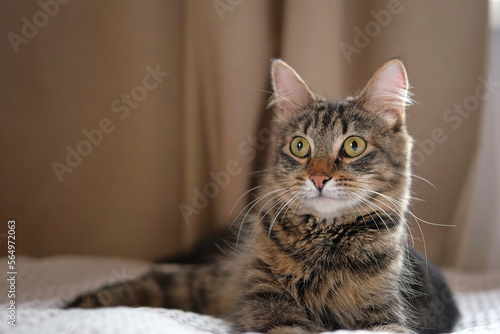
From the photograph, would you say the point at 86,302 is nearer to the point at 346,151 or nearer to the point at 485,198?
the point at 346,151

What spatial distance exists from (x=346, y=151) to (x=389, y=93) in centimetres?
26

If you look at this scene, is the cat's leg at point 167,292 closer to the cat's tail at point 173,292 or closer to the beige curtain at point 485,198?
the cat's tail at point 173,292

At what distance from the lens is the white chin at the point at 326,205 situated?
1276 mm

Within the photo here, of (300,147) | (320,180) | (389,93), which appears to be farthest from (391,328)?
(389,93)

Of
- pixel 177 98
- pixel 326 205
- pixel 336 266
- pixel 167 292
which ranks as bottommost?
pixel 167 292

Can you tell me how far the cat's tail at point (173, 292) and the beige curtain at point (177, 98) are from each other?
484 mm

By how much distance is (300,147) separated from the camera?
1.44 metres

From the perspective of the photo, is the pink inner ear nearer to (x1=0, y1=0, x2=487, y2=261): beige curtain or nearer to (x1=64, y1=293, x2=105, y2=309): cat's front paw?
(x1=0, y1=0, x2=487, y2=261): beige curtain

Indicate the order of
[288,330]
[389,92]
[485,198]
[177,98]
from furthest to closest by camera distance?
1. [177,98]
2. [485,198]
3. [389,92]
4. [288,330]

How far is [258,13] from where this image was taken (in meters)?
1.99

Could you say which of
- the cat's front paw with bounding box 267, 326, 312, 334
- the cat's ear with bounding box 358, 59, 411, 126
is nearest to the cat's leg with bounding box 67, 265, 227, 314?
the cat's front paw with bounding box 267, 326, 312, 334

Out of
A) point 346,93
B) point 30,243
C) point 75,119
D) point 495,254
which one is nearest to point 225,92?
point 346,93

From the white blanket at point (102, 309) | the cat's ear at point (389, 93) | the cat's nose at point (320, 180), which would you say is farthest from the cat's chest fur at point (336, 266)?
the cat's ear at point (389, 93)

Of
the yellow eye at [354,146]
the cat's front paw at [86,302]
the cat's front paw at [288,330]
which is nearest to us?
the cat's front paw at [288,330]
